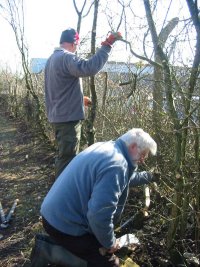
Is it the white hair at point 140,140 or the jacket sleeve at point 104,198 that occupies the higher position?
the white hair at point 140,140

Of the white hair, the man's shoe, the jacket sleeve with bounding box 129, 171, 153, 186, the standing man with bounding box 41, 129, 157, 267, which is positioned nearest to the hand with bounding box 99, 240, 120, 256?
the standing man with bounding box 41, 129, 157, 267

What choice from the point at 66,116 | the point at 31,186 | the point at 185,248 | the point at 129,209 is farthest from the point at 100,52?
the point at 31,186

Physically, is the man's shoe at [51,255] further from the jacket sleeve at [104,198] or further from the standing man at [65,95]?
the standing man at [65,95]

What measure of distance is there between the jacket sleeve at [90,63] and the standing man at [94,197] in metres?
1.37

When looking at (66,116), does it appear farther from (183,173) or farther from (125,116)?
(183,173)

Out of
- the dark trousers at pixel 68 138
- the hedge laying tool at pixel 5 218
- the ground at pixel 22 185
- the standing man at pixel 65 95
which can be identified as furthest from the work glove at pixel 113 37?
the hedge laying tool at pixel 5 218

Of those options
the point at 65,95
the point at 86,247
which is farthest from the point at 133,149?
the point at 65,95

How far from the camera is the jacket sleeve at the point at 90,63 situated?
13.5ft

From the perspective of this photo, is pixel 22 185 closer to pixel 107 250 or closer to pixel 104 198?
pixel 107 250

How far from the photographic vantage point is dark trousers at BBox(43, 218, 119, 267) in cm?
304

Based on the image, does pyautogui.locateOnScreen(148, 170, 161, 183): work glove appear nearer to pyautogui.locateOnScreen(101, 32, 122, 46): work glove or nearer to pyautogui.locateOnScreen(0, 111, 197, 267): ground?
pyautogui.locateOnScreen(0, 111, 197, 267): ground

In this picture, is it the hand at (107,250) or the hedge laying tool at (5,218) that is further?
the hedge laying tool at (5,218)

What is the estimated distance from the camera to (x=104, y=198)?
2699 mm

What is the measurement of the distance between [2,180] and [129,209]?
106 inches
